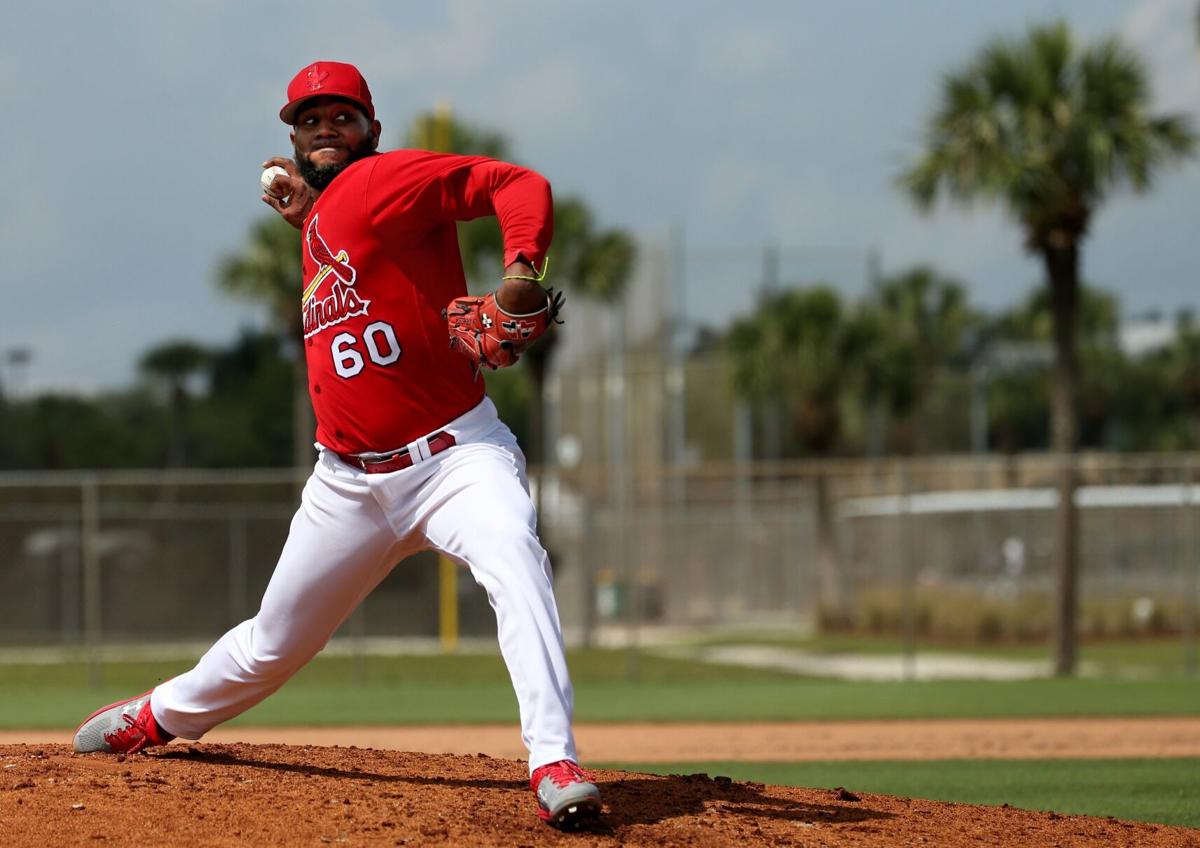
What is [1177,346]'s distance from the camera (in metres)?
65.6

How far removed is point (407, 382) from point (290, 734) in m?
7.96

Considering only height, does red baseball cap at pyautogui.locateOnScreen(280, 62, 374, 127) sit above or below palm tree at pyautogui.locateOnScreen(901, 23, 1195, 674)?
below

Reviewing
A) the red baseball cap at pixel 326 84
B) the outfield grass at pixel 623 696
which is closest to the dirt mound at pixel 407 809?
the red baseball cap at pixel 326 84

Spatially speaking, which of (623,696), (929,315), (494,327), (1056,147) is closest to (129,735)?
(494,327)

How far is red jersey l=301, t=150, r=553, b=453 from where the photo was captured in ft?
16.0

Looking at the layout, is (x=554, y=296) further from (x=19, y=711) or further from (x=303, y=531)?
(x=19, y=711)

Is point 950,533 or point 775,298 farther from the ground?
point 775,298

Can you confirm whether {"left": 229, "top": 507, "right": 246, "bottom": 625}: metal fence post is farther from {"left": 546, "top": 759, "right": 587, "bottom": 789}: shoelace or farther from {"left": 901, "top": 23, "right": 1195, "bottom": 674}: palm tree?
{"left": 546, "top": 759, "right": 587, "bottom": 789}: shoelace

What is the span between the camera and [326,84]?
16.8ft

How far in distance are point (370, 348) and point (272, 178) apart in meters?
0.89

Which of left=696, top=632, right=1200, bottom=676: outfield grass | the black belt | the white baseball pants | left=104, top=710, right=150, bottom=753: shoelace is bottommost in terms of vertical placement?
left=696, top=632, right=1200, bottom=676: outfield grass

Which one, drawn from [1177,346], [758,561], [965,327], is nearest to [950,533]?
[758,561]

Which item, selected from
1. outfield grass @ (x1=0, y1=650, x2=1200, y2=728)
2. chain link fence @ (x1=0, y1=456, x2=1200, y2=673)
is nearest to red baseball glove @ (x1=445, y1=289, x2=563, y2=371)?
outfield grass @ (x1=0, y1=650, x2=1200, y2=728)

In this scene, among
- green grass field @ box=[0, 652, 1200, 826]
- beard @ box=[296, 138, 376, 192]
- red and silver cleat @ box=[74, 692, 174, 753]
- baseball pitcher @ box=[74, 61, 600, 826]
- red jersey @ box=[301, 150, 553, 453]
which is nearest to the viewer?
baseball pitcher @ box=[74, 61, 600, 826]
